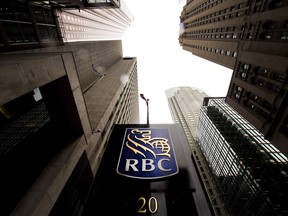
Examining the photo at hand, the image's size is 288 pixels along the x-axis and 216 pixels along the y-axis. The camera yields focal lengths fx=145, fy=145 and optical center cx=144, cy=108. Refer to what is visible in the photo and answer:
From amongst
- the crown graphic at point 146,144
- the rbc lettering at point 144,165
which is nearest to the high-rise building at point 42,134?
the crown graphic at point 146,144

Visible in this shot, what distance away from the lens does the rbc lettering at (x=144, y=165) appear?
9328 mm

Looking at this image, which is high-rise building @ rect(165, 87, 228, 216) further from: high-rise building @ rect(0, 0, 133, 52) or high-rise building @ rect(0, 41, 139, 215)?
high-rise building @ rect(0, 0, 133, 52)

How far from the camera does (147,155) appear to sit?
10.5 m

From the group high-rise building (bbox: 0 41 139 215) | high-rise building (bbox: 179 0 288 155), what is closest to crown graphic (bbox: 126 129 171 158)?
high-rise building (bbox: 0 41 139 215)

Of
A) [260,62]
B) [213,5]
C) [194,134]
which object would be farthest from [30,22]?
[194,134]

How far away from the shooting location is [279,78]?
2438 centimetres

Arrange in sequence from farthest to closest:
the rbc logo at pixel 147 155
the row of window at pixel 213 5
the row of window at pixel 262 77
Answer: the row of window at pixel 213 5
the row of window at pixel 262 77
the rbc logo at pixel 147 155

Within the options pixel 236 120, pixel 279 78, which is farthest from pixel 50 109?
pixel 236 120

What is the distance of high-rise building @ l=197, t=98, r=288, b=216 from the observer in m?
37.8

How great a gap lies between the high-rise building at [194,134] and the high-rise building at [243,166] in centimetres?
470

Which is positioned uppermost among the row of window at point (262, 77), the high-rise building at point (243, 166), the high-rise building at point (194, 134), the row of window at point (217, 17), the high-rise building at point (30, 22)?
the row of window at point (217, 17)

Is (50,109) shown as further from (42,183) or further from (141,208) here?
(141,208)

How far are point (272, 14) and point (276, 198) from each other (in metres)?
42.1

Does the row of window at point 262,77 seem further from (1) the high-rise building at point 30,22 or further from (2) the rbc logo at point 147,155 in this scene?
(1) the high-rise building at point 30,22
